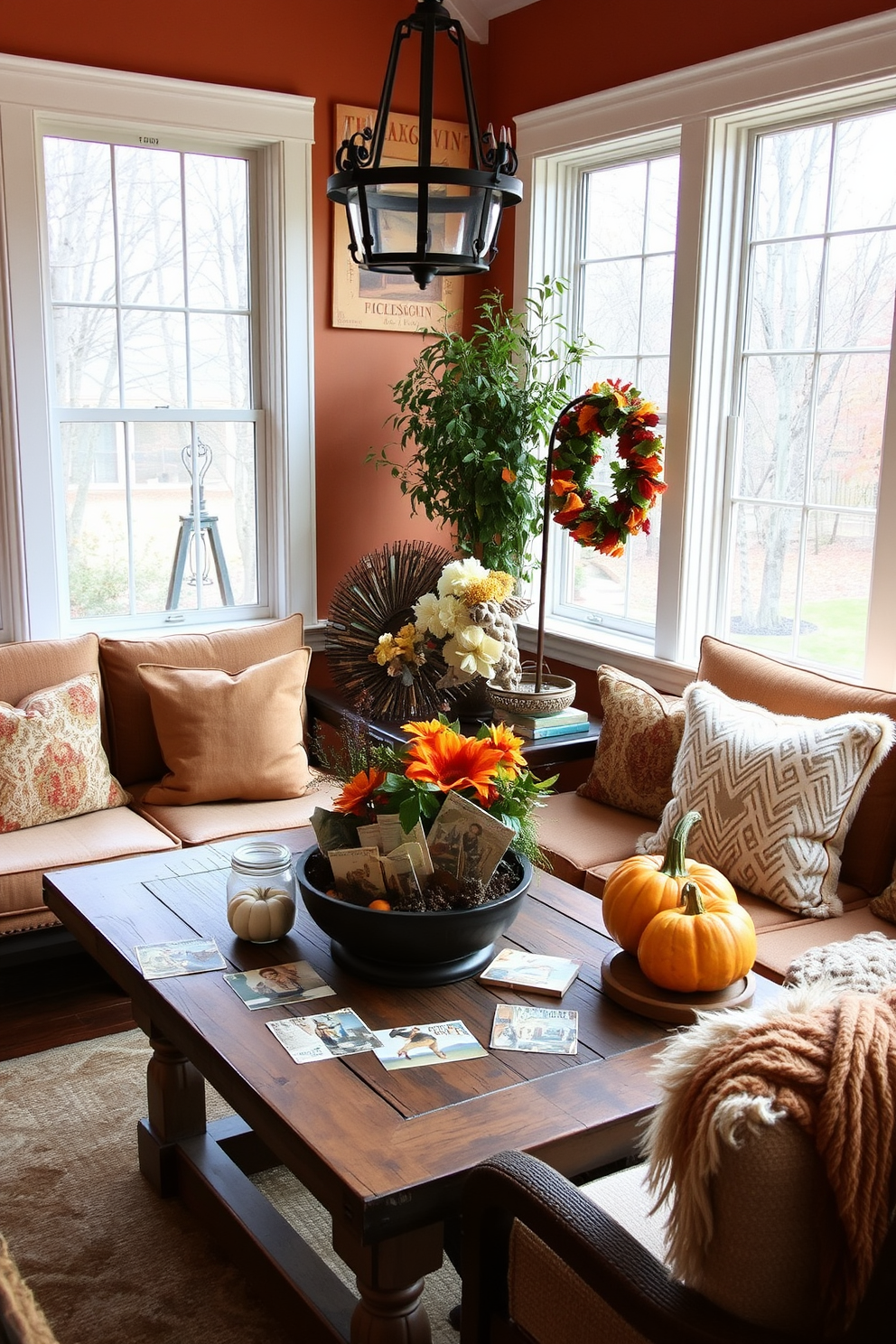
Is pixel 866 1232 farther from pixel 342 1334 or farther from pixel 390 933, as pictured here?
pixel 342 1334

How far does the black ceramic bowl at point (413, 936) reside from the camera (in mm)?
1972

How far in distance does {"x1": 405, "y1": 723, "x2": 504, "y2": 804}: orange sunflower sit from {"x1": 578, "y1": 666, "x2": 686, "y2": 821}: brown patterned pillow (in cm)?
139

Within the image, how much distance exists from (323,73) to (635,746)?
248 cm

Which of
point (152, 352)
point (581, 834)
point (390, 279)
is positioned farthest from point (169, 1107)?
point (390, 279)

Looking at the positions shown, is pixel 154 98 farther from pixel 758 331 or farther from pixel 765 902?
pixel 765 902

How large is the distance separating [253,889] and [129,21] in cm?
286

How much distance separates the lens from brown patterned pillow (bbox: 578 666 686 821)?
3.37m

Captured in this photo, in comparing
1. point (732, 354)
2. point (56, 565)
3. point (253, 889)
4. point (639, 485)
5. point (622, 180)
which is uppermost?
point (622, 180)

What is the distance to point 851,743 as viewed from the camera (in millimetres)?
2828

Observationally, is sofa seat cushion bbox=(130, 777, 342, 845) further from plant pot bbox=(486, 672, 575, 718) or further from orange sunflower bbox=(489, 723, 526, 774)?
orange sunflower bbox=(489, 723, 526, 774)

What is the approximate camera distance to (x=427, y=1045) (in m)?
1.87

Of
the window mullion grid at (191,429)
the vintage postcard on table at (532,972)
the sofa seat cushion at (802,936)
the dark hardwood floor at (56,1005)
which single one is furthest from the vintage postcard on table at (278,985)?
the window mullion grid at (191,429)

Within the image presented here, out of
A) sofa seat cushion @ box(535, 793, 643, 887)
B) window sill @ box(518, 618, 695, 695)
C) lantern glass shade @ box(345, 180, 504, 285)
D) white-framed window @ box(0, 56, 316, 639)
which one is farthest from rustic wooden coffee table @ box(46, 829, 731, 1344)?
white-framed window @ box(0, 56, 316, 639)

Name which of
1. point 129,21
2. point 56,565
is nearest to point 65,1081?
point 56,565
